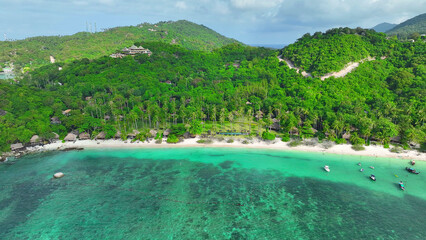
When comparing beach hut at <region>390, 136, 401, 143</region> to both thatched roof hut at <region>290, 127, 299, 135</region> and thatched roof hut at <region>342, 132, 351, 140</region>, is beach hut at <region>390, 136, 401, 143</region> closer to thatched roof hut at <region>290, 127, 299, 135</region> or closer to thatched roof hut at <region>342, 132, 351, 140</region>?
thatched roof hut at <region>342, 132, 351, 140</region>

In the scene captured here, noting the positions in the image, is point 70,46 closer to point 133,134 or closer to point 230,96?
point 133,134

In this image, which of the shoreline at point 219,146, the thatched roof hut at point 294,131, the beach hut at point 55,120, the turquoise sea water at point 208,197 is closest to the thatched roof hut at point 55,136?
the shoreline at point 219,146

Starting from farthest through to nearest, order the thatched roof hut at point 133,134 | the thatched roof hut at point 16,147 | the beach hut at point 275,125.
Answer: the beach hut at point 275,125, the thatched roof hut at point 133,134, the thatched roof hut at point 16,147

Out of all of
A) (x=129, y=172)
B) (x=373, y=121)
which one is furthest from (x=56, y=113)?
(x=373, y=121)

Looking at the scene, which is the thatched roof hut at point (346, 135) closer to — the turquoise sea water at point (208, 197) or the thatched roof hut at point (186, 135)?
the turquoise sea water at point (208, 197)

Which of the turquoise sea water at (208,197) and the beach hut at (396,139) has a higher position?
the beach hut at (396,139)

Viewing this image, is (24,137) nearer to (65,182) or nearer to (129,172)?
(65,182)

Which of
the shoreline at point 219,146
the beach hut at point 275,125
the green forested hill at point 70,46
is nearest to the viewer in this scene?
the shoreline at point 219,146
